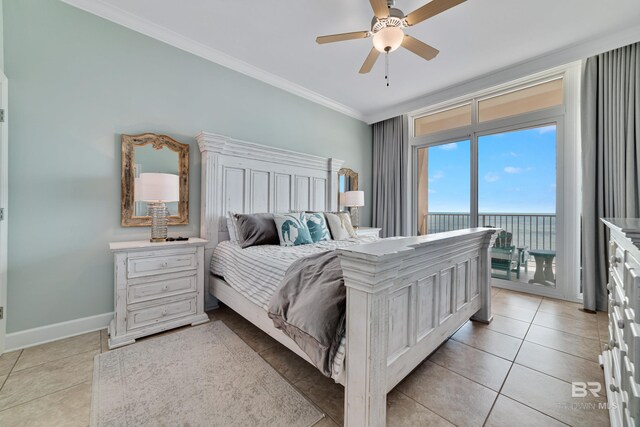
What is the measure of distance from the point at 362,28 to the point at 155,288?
3.17 meters

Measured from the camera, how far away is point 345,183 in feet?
15.3

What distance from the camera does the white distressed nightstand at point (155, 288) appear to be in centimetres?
208

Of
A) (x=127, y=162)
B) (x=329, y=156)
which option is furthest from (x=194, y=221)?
(x=329, y=156)

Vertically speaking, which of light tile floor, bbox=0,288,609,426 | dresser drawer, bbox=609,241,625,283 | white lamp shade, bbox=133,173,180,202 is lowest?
light tile floor, bbox=0,288,609,426

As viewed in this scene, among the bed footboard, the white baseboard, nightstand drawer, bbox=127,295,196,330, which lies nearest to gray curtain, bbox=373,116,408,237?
the bed footboard

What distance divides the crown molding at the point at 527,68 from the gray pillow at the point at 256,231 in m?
3.23

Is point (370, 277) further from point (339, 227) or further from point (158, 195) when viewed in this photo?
point (339, 227)

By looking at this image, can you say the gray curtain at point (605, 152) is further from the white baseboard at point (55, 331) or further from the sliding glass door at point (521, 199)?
the white baseboard at point (55, 331)

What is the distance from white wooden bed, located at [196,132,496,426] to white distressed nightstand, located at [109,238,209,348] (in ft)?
1.04

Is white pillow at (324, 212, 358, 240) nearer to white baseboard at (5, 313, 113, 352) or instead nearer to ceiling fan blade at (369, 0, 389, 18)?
ceiling fan blade at (369, 0, 389, 18)

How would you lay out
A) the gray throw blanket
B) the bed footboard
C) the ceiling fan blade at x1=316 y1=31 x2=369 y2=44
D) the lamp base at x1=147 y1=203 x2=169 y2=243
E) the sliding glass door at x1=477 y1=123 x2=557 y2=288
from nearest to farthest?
the bed footboard, the gray throw blanket, the ceiling fan blade at x1=316 y1=31 x2=369 y2=44, the lamp base at x1=147 y1=203 x2=169 y2=243, the sliding glass door at x1=477 y1=123 x2=557 y2=288

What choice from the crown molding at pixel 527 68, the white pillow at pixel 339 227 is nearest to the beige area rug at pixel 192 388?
the white pillow at pixel 339 227

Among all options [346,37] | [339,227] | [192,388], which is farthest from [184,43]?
[192,388]

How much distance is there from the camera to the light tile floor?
4.45 feet
